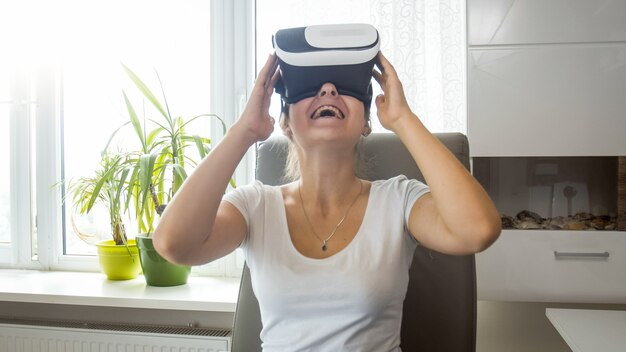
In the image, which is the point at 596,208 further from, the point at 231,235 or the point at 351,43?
the point at 231,235

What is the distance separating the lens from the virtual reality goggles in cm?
102

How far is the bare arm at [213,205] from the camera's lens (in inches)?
39.5

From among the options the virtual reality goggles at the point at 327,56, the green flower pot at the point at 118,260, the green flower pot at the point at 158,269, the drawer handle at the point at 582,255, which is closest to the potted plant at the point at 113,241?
the green flower pot at the point at 118,260

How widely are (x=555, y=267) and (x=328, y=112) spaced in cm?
88

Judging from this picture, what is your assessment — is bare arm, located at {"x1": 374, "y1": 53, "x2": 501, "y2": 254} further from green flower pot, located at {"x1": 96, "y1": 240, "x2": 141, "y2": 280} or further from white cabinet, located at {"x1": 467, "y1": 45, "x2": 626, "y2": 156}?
green flower pot, located at {"x1": 96, "y1": 240, "x2": 141, "y2": 280}

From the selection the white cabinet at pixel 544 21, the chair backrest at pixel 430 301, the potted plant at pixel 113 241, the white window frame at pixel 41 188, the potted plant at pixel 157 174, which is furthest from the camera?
the white window frame at pixel 41 188

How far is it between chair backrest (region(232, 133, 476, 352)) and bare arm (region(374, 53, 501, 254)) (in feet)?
0.52

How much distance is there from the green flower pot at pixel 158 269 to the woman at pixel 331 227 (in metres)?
0.86

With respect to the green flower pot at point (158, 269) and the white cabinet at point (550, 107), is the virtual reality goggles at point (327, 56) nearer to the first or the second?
the white cabinet at point (550, 107)

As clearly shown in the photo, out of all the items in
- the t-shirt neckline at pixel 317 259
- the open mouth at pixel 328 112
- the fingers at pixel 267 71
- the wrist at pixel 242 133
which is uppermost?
the fingers at pixel 267 71

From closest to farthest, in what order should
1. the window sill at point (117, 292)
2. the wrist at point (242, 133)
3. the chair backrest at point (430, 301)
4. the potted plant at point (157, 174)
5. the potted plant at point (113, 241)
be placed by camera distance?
the wrist at point (242, 133) → the chair backrest at point (430, 301) → the window sill at point (117, 292) → the potted plant at point (157, 174) → the potted plant at point (113, 241)

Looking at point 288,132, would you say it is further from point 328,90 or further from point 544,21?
point 544,21

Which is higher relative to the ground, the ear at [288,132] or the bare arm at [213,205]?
the ear at [288,132]

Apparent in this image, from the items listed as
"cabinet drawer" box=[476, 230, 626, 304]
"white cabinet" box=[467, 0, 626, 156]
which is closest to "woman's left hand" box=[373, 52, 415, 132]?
"white cabinet" box=[467, 0, 626, 156]
